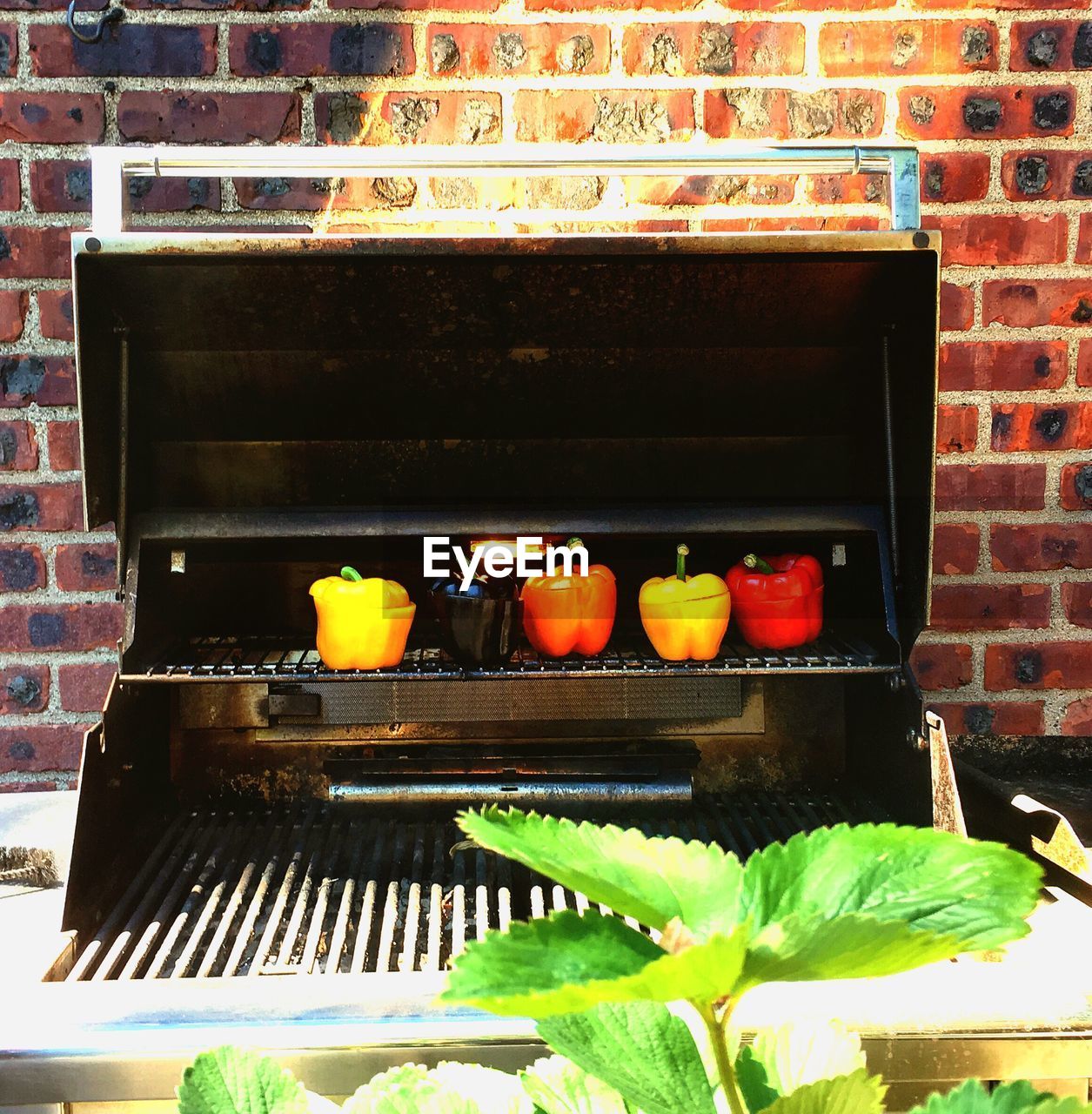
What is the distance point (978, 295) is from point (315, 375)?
1162 millimetres

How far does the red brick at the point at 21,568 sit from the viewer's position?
1642 millimetres

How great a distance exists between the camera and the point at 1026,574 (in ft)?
5.57

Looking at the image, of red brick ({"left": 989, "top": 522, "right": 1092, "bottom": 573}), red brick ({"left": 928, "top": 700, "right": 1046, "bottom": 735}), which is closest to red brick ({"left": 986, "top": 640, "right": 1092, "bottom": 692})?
red brick ({"left": 928, "top": 700, "right": 1046, "bottom": 735})

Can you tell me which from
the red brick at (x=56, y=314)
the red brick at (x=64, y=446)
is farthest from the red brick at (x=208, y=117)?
the red brick at (x=64, y=446)

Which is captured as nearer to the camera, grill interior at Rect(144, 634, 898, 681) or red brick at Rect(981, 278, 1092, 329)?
Result: grill interior at Rect(144, 634, 898, 681)

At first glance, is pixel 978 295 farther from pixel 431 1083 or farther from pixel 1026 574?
pixel 431 1083

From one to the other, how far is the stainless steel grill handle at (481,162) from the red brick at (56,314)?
454mm

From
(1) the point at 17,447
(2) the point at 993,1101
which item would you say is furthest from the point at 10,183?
(2) the point at 993,1101

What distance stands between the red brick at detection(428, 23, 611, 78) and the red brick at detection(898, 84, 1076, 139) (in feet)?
1.80

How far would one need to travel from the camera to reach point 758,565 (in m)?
1.47

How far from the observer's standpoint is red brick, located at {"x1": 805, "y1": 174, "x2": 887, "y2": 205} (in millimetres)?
1614

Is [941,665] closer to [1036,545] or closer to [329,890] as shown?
[1036,545]

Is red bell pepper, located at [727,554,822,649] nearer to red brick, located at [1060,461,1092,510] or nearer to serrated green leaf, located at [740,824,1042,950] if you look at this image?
red brick, located at [1060,461,1092,510]

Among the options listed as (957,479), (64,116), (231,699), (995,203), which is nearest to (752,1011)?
(231,699)
